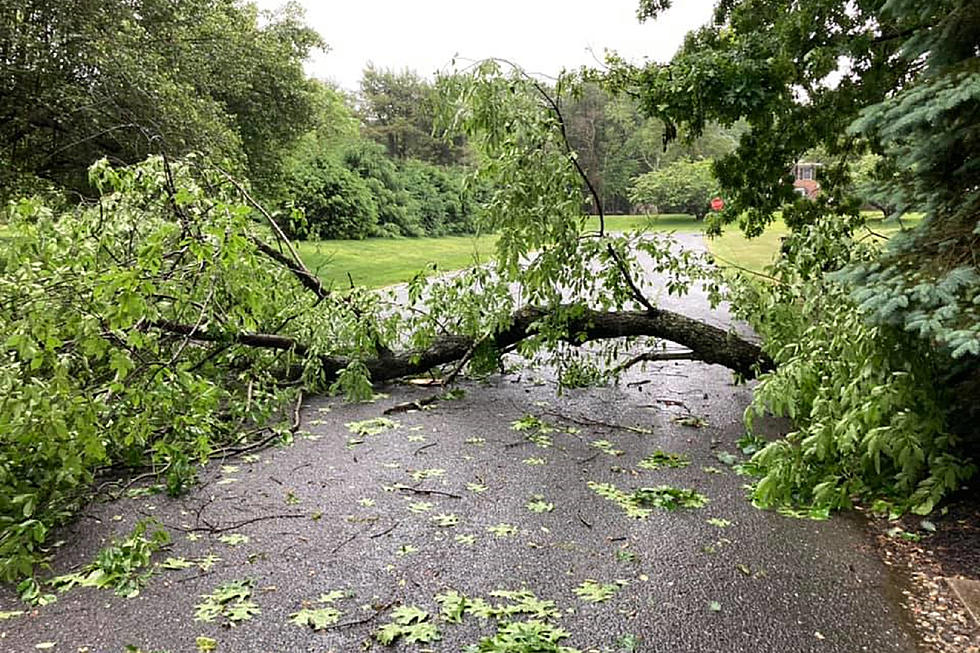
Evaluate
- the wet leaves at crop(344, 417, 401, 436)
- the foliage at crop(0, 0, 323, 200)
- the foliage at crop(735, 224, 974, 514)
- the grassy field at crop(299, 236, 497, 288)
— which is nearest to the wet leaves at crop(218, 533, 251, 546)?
the wet leaves at crop(344, 417, 401, 436)

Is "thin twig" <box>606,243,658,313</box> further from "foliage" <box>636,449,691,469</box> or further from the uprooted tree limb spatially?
"foliage" <box>636,449,691,469</box>

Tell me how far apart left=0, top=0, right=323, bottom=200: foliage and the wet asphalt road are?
15.9 feet

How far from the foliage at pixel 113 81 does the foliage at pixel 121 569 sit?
5.13m

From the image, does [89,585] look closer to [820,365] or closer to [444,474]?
[444,474]

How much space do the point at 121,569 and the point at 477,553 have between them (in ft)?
4.43

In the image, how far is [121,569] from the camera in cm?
249

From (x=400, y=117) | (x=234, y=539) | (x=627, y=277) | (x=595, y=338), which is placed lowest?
(x=234, y=539)

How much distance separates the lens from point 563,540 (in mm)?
2801

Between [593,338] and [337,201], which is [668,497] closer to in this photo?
→ [593,338]

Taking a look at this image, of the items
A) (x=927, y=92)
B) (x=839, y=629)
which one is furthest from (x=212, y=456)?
(x=927, y=92)

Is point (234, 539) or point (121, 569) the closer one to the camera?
point (121, 569)

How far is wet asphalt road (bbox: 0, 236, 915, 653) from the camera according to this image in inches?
83.5

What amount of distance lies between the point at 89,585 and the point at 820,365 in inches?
134

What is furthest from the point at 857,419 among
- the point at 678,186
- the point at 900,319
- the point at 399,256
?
the point at 678,186
